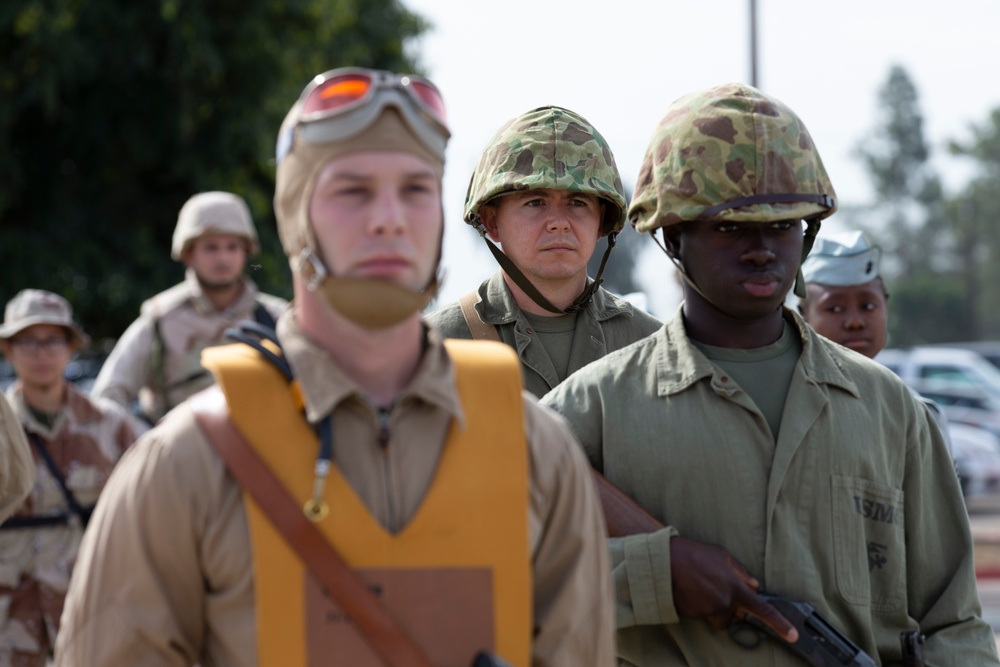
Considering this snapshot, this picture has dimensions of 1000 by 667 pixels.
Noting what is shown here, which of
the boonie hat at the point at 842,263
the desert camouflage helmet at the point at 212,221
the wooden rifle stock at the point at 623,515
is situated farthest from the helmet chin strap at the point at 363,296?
the desert camouflage helmet at the point at 212,221

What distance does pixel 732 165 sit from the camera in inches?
153

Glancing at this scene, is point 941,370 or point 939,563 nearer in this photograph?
point 939,563

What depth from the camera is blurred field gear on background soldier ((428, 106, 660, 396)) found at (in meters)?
5.04

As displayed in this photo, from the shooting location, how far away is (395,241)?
281 cm

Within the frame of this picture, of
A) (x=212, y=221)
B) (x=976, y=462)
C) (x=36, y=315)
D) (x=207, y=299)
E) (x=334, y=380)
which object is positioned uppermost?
(x=334, y=380)

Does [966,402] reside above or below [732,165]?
below

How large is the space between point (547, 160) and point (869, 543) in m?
1.80

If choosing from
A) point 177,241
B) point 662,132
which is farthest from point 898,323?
point 662,132

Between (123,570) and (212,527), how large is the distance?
16 centimetres

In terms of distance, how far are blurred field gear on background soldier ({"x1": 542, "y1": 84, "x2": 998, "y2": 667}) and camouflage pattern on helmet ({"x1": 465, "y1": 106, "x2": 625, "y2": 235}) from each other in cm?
101

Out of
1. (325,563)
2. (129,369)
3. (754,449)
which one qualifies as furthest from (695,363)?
(129,369)

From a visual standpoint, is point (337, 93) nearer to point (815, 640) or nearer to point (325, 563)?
point (325, 563)

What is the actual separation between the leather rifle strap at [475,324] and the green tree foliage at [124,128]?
15.5m

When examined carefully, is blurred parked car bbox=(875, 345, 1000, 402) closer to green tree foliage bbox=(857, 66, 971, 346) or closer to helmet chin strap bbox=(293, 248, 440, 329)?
helmet chin strap bbox=(293, 248, 440, 329)
